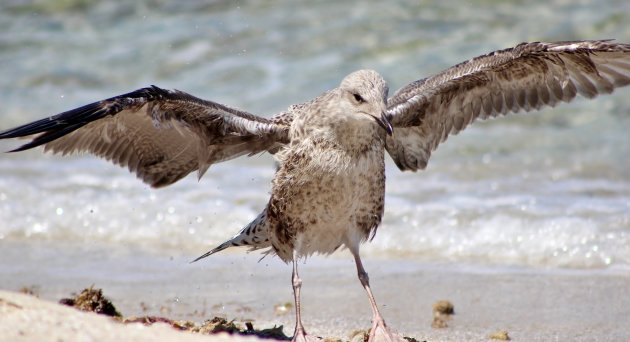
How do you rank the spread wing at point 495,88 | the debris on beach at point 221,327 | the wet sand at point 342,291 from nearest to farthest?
the debris on beach at point 221,327 → the wet sand at point 342,291 → the spread wing at point 495,88

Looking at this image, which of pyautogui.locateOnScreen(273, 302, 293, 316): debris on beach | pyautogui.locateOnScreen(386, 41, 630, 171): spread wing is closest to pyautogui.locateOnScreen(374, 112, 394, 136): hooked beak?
pyautogui.locateOnScreen(386, 41, 630, 171): spread wing

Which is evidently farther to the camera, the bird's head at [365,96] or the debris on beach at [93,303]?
the debris on beach at [93,303]

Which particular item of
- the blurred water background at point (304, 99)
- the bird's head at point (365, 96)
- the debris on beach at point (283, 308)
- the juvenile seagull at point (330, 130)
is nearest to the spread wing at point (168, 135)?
the juvenile seagull at point (330, 130)

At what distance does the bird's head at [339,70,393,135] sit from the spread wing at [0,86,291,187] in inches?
23.5

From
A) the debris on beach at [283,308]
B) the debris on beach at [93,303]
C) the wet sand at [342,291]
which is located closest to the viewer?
the debris on beach at [93,303]

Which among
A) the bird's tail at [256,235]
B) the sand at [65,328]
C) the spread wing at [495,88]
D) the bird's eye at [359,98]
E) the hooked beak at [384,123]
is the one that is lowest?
the sand at [65,328]

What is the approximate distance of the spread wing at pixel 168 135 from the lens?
520 cm

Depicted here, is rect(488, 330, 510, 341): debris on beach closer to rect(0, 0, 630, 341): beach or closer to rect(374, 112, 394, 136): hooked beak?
rect(0, 0, 630, 341): beach

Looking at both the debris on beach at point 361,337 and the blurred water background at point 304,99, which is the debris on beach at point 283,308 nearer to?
the debris on beach at point 361,337

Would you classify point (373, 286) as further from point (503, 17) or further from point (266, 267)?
point (503, 17)

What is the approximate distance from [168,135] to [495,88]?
197 centimetres

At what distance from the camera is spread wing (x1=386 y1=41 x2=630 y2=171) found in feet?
18.5

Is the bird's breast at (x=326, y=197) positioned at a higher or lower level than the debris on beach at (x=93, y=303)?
higher

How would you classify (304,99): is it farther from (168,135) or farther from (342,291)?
(168,135)
